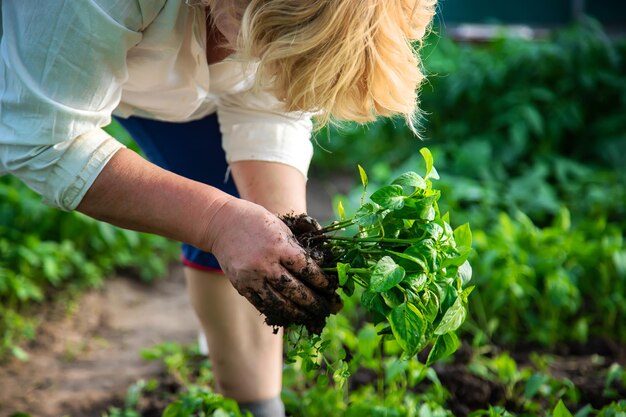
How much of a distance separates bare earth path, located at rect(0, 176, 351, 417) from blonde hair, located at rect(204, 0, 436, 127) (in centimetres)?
145

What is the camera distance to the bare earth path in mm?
2641

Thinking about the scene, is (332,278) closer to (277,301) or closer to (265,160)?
(277,301)

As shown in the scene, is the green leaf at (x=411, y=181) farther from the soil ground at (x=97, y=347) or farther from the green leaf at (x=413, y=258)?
the soil ground at (x=97, y=347)

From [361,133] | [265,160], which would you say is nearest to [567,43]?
[361,133]

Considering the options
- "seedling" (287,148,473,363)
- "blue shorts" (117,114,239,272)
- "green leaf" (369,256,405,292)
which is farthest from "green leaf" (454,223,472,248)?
"blue shorts" (117,114,239,272)

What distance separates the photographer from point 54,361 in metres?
2.98

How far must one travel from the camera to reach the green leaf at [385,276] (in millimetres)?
1442

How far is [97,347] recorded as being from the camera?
123 inches

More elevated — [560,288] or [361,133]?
[560,288]

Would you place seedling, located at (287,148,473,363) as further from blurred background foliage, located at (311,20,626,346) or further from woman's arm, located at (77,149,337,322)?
blurred background foliage, located at (311,20,626,346)

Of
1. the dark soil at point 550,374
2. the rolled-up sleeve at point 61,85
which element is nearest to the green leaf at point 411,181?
the rolled-up sleeve at point 61,85

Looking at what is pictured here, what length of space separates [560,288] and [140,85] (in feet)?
Result: 5.51

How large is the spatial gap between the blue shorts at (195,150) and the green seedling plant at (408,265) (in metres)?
0.58

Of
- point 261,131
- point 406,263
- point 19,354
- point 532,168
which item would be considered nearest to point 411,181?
point 406,263
